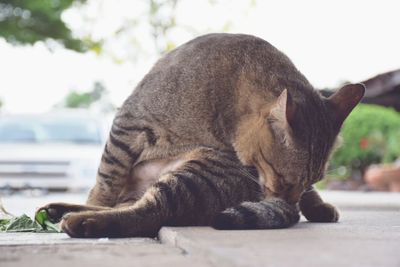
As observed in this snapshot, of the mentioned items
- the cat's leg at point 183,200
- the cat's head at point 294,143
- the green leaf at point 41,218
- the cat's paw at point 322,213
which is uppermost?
the cat's head at point 294,143

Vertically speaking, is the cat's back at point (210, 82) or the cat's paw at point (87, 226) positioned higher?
the cat's back at point (210, 82)

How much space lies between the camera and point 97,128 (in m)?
9.41

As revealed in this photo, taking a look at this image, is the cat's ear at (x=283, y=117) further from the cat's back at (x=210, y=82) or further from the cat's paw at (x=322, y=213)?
the cat's paw at (x=322, y=213)

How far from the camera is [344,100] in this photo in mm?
3020

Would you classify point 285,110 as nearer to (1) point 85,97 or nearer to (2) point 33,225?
(2) point 33,225

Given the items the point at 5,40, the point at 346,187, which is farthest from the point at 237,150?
the point at 5,40

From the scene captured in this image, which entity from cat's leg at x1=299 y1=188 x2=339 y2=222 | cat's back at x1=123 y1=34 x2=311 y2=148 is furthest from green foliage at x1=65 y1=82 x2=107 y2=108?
cat's leg at x1=299 y1=188 x2=339 y2=222

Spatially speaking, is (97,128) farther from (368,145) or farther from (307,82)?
(307,82)

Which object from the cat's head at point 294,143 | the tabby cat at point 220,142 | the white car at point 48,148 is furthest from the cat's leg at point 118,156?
the white car at point 48,148

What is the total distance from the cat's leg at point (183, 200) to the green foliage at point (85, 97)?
139ft

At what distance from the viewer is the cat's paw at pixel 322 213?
3150mm

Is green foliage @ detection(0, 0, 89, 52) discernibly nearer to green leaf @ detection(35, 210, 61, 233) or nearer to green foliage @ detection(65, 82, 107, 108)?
green leaf @ detection(35, 210, 61, 233)

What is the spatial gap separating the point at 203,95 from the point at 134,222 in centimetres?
88

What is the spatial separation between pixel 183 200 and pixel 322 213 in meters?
0.95
